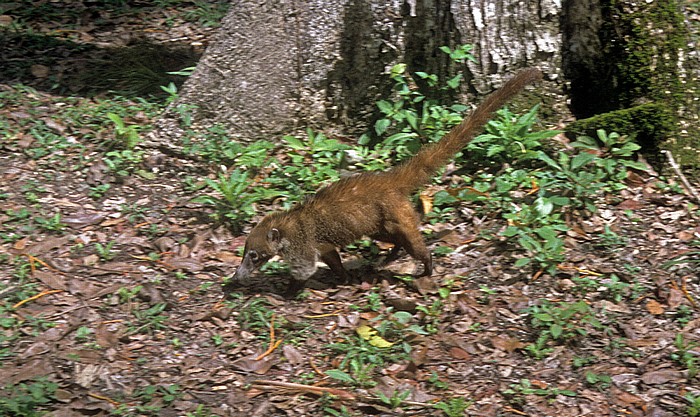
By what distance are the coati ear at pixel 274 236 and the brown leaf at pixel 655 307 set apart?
2.38 m

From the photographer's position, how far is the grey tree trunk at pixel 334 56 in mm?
6168

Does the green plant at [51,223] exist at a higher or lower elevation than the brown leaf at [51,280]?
higher

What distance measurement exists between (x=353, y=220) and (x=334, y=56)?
168 cm

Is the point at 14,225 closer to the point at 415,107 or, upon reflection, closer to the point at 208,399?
the point at 208,399

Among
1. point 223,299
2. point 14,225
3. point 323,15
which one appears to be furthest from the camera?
point 323,15

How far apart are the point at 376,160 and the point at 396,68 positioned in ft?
2.35

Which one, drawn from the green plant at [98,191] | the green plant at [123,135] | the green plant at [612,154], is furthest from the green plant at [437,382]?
the green plant at [123,135]

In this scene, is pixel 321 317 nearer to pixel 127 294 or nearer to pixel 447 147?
pixel 127 294

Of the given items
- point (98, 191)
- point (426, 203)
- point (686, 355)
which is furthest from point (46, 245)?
point (686, 355)

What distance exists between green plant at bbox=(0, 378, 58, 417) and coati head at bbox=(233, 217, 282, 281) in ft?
4.57

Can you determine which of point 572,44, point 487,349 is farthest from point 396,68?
point 487,349

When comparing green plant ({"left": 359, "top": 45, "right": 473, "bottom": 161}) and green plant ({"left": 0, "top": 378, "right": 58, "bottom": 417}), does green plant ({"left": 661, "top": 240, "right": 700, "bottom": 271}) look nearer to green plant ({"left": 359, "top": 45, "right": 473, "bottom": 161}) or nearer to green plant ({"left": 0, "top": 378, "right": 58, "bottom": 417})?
green plant ({"left": 359, "top": 45, "right": 473, "bottom": 161})

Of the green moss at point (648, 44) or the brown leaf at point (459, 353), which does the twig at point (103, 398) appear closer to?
the brown leaf at point (459, 353)

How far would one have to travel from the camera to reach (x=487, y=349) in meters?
5.02
